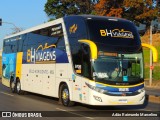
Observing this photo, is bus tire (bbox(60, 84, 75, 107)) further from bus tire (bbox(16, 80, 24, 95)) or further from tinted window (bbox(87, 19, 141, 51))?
bus tire (bbox(16, 80, 24, 95))

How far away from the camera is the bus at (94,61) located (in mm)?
15508

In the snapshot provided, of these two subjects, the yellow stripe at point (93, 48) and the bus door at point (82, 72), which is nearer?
the yellow stripe at point (93, 48)

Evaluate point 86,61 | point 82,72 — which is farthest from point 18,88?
point 86,61

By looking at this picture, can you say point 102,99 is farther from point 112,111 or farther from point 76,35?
point 76,35

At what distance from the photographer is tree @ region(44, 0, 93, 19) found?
80.9m

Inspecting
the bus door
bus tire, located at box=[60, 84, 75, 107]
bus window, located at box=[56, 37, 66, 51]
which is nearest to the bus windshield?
the bus door

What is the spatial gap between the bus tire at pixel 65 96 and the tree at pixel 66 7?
63050mm

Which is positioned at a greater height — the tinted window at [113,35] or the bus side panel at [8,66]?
the tinted window at [113,35]

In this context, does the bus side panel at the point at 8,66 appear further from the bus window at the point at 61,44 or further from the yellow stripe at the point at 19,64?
the bus window at the point at 61,44

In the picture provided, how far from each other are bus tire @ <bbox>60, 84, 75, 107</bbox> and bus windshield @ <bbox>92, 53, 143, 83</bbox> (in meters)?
2.35

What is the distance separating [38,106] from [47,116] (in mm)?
3183

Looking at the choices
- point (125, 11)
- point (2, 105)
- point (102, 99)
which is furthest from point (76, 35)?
point (125, 11)

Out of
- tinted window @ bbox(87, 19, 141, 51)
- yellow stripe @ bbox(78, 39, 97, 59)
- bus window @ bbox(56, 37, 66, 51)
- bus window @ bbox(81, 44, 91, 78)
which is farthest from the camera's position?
bus window @ bbox(56, 37, 66, 51)

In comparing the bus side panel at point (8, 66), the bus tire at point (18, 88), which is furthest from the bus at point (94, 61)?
the bus side panel at point (8, 66)
